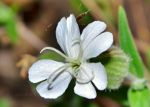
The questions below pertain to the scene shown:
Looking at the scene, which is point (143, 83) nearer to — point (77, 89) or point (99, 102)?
point (77, 89)

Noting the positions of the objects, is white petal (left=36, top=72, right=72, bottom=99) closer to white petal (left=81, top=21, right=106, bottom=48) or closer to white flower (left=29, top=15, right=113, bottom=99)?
white flower (left=29, top=15, right=113, bottom=99)

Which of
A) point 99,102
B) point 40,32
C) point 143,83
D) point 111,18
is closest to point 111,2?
point 111,18

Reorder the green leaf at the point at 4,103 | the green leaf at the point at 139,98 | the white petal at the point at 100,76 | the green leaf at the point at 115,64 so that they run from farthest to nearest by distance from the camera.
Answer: the green leaf at the point at 4,103
the green leaf at the point at 139,98
the green leaf at the point at 115,64
the white petal at the point at 100,76

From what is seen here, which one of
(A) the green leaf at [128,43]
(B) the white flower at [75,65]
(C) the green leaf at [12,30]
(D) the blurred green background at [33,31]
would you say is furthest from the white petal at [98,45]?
(C) the green leaf at [12,30]

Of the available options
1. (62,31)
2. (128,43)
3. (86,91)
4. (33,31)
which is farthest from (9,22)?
(86,91)

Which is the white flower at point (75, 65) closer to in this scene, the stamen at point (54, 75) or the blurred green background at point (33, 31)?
the stamen at point (54, 75)

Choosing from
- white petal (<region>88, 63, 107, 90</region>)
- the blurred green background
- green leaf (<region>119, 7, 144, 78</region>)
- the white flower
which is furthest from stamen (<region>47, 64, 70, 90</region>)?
the blurred green background
